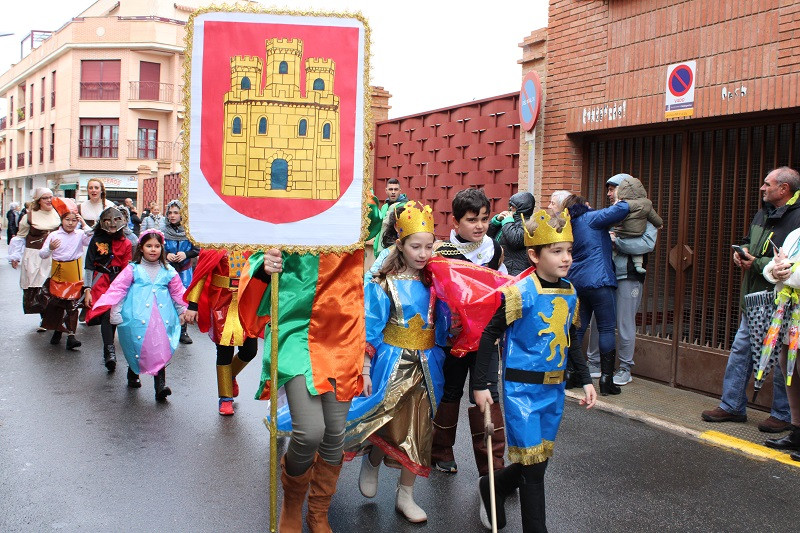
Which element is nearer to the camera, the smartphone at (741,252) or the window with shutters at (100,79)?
the smartphone at (741,252)

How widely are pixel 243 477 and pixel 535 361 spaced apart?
222 cm

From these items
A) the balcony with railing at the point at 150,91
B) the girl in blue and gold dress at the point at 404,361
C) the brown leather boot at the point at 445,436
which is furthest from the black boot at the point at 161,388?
the balcony with railing at the point at 150,91

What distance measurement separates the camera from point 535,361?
3.94 m

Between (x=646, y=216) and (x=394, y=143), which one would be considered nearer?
(x=646, y=216)

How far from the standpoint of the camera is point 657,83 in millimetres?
8133

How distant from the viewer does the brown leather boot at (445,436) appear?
4848 millimetres

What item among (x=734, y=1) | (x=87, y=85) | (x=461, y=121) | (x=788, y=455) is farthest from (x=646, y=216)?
(x=87, y=85)

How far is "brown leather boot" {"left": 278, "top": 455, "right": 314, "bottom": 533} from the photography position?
13.1 ft

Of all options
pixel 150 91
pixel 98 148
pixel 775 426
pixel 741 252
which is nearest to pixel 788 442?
pixel 775 426

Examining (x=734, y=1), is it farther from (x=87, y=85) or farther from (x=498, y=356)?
(x=87, y=85)

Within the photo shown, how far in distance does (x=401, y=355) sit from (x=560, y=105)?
5898 millimetres

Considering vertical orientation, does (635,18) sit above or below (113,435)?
above

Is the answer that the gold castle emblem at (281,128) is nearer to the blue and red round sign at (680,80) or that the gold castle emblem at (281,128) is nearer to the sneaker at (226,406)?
the sneaker at (226,406)

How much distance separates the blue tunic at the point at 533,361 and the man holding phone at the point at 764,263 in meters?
2.90
